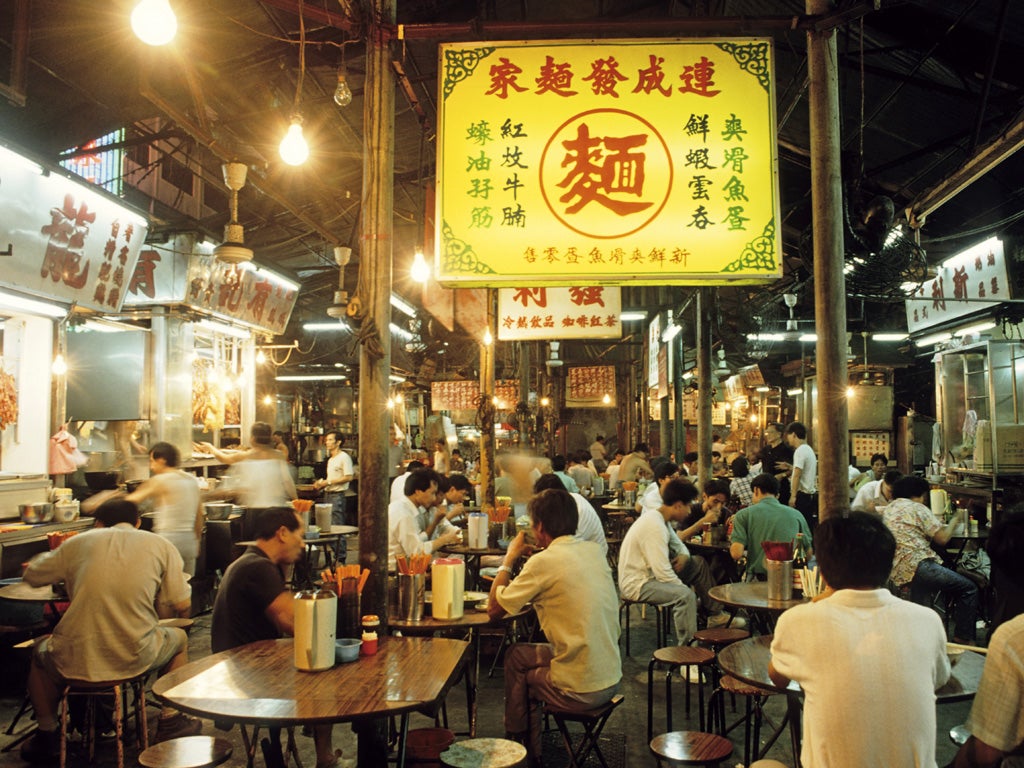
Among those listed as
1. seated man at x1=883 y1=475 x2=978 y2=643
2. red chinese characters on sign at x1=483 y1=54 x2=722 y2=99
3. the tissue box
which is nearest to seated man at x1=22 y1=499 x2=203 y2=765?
red chinese characters on sign at x1=483 y1=54 x2=722 y2=99

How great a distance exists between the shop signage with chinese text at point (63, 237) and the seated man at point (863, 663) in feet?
27.6

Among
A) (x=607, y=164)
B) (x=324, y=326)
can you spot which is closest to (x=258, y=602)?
(x=607, y=164)

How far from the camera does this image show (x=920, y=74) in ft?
24.8

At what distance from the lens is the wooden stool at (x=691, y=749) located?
11.7ft

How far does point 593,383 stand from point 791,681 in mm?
19894

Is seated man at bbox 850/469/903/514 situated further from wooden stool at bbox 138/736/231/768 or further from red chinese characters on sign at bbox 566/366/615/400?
red chinese characters on sign at bbox 566/366/615/400

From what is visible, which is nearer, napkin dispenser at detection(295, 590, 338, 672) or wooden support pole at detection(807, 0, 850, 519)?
napkin dispenser at detection(295, 590, 338, 672)

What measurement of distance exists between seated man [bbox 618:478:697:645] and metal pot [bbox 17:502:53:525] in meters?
6.08

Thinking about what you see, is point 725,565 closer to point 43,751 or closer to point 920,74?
point 920,74

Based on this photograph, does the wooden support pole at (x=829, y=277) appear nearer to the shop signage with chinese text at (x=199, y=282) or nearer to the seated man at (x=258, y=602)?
the seated man at (x=258, y=602)

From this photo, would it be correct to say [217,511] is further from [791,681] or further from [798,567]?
[791,681]

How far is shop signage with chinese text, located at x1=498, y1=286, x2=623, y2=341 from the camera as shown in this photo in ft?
33.9

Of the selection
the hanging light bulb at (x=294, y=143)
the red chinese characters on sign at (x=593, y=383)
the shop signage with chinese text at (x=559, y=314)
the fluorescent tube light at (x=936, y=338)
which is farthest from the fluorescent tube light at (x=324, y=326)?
the hanging light bulb at (x=294, y=143)

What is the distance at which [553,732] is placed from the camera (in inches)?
223
